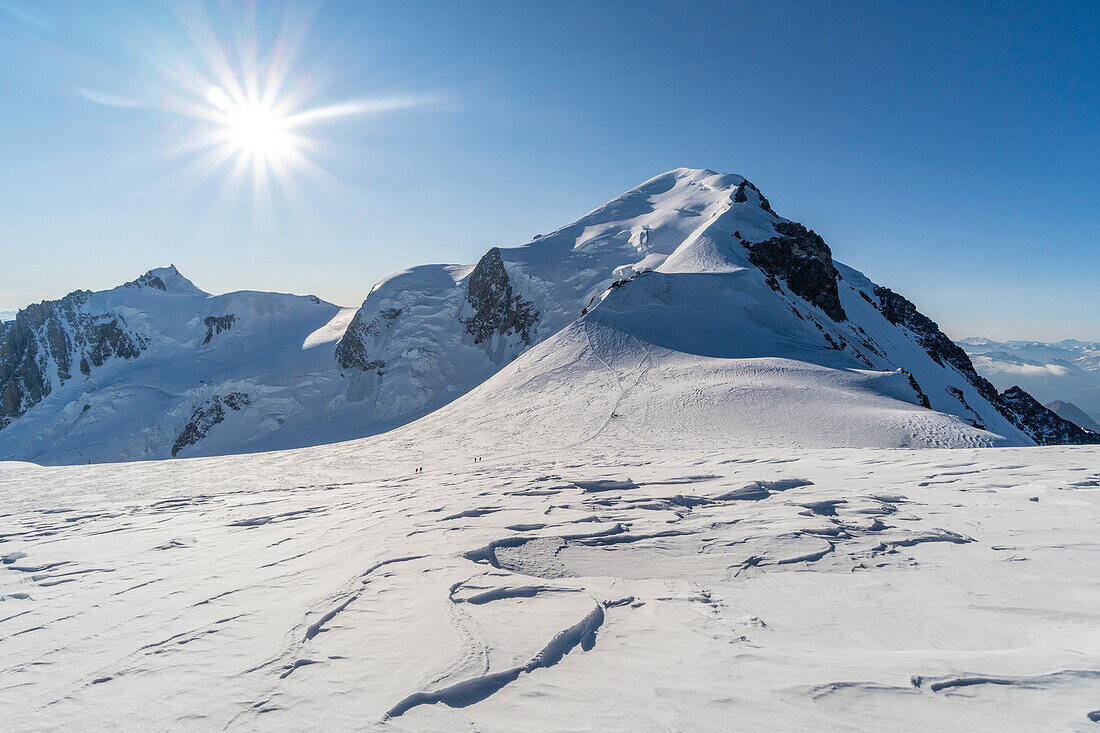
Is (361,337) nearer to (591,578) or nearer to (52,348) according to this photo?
(591,578)

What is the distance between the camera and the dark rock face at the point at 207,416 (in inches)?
1988

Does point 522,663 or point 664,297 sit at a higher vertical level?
point 664,297

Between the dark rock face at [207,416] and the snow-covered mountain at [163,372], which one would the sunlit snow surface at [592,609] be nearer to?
the snow-covered mountain at [163,372]

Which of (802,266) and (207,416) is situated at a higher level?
(802,266)

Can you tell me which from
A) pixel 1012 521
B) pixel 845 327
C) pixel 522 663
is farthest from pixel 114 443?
pixel 845 327

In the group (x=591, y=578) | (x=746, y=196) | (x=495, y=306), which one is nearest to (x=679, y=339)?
(x=591, y=578)

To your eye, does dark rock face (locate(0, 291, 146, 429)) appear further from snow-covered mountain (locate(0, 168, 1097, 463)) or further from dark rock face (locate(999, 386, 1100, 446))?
dark rock face (locate(999, 386, 1100, 446))

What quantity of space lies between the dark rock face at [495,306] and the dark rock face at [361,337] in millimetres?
9801

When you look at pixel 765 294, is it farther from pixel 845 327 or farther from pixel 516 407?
pixel 516 407

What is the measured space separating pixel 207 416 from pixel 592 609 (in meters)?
62.0

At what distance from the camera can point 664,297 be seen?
32531 millimetres

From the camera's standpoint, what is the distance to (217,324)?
2879 inches

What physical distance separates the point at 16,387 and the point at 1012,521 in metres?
112

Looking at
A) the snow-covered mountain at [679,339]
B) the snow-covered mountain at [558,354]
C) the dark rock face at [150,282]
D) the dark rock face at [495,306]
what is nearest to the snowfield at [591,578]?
the snow-covered mountain at [679,339]
